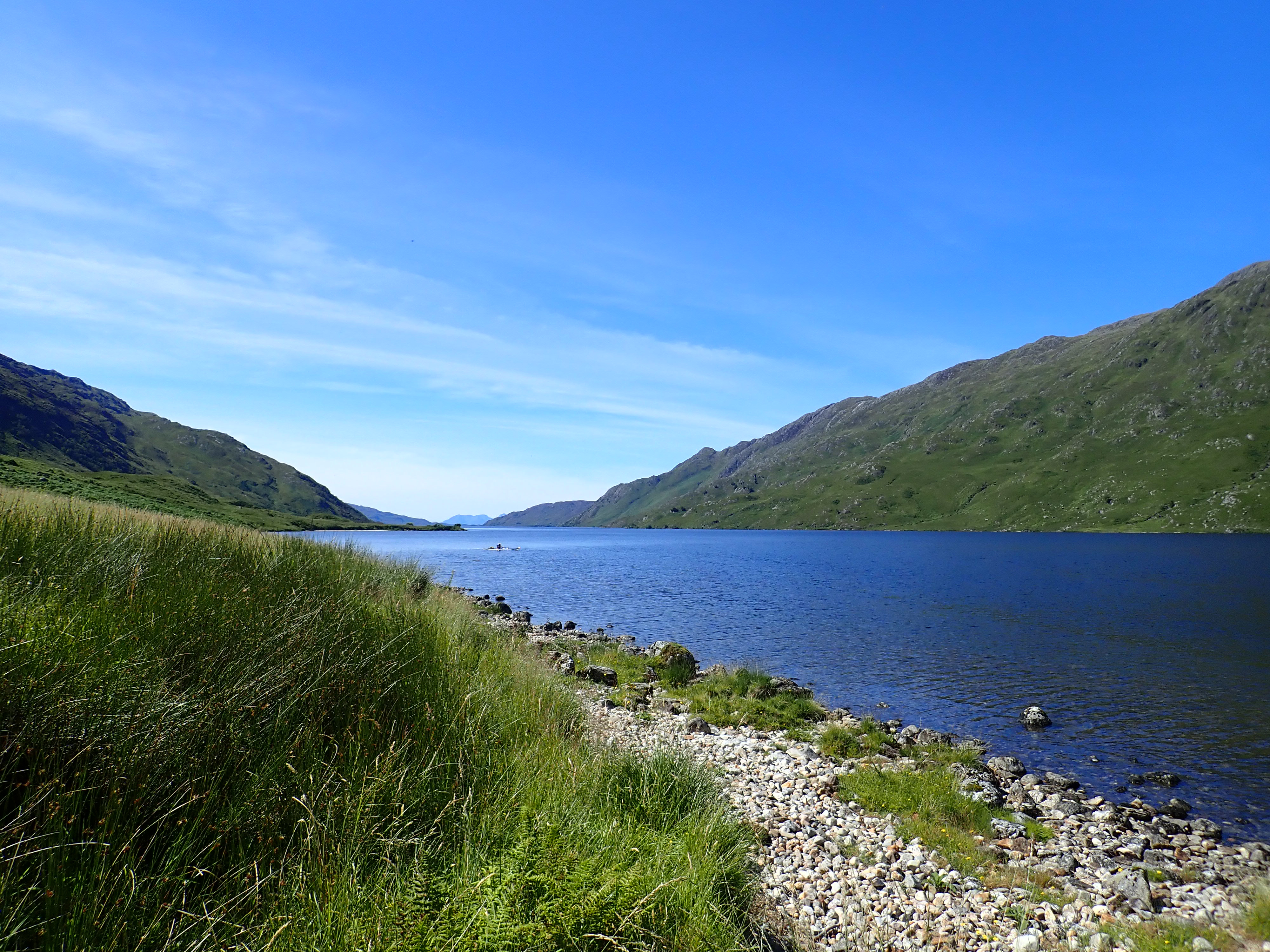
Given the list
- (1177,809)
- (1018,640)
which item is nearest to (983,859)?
(1177,809)

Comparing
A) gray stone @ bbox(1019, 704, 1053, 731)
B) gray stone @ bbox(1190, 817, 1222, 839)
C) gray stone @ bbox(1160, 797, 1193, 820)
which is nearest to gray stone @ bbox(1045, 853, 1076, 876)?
gray stone @ bbox(1190, 817, 1222, 839)

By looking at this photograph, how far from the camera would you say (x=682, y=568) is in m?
91.0

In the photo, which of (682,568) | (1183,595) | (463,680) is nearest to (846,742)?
(463,680)

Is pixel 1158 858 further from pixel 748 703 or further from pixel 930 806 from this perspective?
pixel 748 703

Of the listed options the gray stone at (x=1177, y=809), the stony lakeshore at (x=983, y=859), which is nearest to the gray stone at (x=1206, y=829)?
the stony lakeshore at (x=983, y=859)

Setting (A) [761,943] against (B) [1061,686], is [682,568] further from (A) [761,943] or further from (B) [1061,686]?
(A) [761,943]

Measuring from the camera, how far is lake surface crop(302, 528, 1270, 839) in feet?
64.6

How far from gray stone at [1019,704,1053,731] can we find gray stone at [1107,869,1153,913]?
11868 millimetres

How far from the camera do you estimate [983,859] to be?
439 inches

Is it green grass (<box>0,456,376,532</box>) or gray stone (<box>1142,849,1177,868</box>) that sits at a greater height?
green grass (<box>0,456,376,532</box>)

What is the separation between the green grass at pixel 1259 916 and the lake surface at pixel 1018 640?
4924 millimetres

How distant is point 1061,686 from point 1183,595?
43296mm

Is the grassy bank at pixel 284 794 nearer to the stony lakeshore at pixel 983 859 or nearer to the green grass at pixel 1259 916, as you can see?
the stony lakeshore at pixel 983 859

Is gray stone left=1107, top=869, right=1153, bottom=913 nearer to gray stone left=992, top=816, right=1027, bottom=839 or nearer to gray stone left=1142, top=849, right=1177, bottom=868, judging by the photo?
gray stone left=1142, top=849, right=1177, bottom=868
